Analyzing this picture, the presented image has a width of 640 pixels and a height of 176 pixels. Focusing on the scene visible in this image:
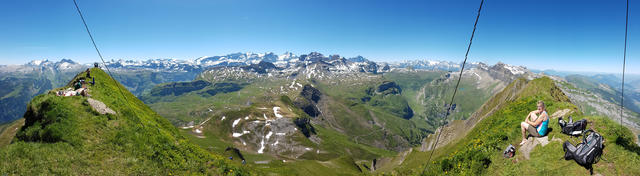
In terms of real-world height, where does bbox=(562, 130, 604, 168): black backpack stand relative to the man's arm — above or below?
below

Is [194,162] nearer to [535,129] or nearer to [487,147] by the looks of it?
[487,147]

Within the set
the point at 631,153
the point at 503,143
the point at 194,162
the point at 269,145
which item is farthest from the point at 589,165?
the point at 269,145

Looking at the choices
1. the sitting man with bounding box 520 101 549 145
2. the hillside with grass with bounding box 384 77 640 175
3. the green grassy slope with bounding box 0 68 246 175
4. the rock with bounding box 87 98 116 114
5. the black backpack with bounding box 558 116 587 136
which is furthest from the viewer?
the rock with bounding box 87 98 116 114

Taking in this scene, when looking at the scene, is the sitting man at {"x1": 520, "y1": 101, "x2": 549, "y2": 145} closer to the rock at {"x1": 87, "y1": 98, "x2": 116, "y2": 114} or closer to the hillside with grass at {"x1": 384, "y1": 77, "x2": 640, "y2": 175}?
the hillside with grass at {"x1": 384, "y1": 77, "x2": 640, "y2": 175}

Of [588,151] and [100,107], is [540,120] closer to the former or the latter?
[588,151]

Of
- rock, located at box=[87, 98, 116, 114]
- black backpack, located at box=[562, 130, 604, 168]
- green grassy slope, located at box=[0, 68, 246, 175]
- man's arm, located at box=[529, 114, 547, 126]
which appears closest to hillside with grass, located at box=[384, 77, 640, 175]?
black backpack, located at box=[562, 130, 604, 168]

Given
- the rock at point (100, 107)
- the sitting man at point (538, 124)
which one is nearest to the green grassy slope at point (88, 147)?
the rock at point (100, 107)

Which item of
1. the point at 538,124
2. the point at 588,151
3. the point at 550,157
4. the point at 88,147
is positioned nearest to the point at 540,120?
the point at 538,124

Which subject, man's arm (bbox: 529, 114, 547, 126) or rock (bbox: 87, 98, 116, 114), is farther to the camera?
rock (bbox: 87, 98, 116, 114)
